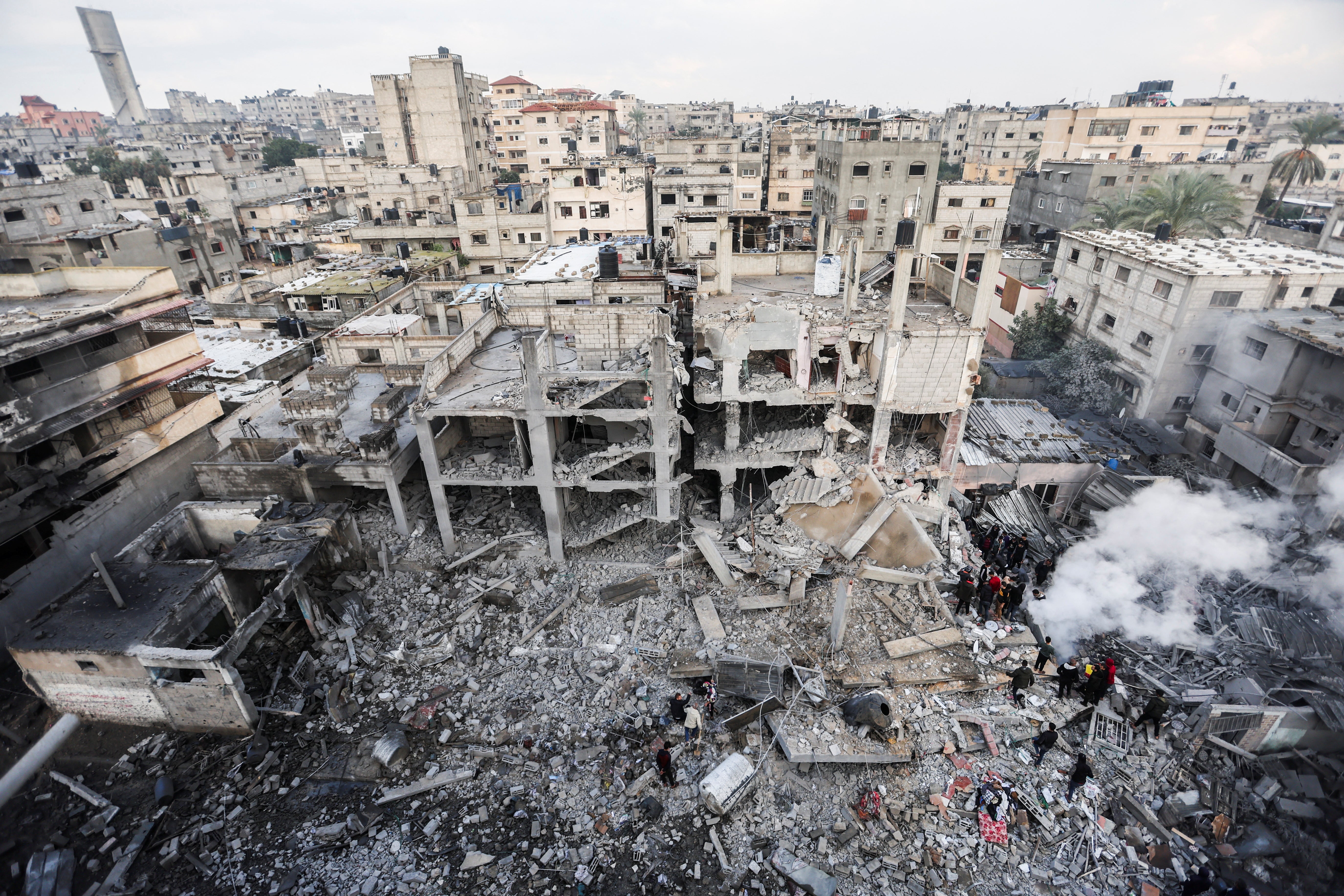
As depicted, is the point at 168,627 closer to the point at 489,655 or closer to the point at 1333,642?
the point at 489,655

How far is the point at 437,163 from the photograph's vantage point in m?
60.7

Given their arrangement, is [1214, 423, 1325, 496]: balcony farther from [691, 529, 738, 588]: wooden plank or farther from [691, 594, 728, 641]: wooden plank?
[691, 594, 728, 641]: wooden plank

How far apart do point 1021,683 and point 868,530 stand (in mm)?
5973

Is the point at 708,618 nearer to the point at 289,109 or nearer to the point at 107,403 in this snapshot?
the point at 107,403

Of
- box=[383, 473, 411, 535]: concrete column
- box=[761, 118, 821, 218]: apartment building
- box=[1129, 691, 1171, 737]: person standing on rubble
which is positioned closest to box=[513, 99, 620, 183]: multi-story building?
box=[761, 118, 821, 218]: apartment building

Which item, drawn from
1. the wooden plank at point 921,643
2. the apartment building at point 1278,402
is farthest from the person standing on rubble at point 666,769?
the apartment building at point 1278,402

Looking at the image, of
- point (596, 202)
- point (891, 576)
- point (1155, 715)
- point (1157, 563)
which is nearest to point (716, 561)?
point (891, 576)

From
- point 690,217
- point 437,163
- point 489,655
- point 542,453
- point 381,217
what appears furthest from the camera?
point 437,163

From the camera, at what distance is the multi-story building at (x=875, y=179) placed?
41.9m

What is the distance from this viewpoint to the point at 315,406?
20641 mm

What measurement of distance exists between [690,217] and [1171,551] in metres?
24.4

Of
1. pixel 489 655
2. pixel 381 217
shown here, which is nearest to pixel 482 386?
pixel 489 655

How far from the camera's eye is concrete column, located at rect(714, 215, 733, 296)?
23062mm

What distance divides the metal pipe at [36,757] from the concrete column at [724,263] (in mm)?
22648
